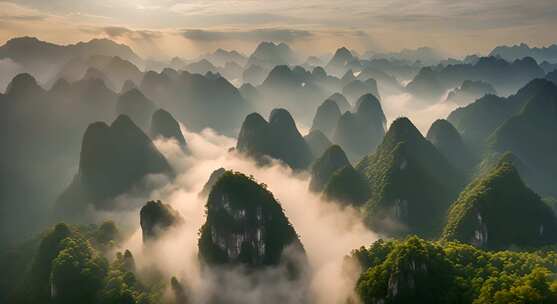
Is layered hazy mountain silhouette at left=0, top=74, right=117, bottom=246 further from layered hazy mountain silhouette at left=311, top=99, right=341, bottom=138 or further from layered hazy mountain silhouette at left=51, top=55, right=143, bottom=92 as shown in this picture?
layered hazy mountain silhouette at left=311, top=99, right=341, bottom=138

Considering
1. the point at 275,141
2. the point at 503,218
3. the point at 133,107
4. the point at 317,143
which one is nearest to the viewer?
the point at 503,218

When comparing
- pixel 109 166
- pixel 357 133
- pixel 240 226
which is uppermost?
pixel 357 133

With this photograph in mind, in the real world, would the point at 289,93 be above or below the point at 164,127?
above

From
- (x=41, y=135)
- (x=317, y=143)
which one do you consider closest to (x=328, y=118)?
(x=317, y=143)

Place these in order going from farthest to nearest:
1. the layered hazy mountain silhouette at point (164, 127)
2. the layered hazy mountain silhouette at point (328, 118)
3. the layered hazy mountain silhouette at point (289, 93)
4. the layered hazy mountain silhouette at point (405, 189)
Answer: the layered hazy mountain silhouette at point (289, 93) → the layered hazy mountain silhouette at point (328, 118) → the layered hazy mountain silhouette at point (164, 127) → the layered hazy mountain silhouette at point (405, 189)

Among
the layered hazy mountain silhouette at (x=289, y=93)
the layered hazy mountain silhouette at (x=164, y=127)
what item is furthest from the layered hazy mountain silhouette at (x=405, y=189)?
the layered hazy mountain silhouette at (x=289, y=93)

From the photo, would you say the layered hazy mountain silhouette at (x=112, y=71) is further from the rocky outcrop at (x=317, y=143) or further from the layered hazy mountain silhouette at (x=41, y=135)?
the rocky outcrop at (x=317, y=143)

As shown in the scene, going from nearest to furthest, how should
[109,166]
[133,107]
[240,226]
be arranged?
[240,226] < [109,166] < [133,107]

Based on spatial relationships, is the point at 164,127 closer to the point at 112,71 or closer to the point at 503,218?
the point at 503,218
